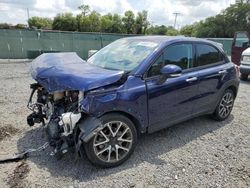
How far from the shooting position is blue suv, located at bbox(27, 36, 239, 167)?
3.19 m

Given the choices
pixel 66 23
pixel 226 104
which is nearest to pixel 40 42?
pixel 226 104

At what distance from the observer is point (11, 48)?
46.9 ft

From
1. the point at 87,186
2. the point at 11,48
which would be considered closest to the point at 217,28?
the point at 11,48

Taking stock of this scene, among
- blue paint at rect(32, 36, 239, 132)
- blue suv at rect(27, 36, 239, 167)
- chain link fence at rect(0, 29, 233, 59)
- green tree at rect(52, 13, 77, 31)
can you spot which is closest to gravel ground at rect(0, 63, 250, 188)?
blue suv at rect(27, 36, 239, 167)

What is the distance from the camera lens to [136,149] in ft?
12.8

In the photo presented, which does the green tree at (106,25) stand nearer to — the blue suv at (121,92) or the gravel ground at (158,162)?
the gravel ground at (158,162)

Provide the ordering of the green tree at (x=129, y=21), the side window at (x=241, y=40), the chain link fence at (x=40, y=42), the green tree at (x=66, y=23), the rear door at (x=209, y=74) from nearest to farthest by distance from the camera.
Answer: the rear door at (x=209, y=74) → the side window at (x=241, y=40) → the chain link fence at (x=40, y=42) → the green tree at (x=129, y=21) → the green tree at (x=66, y=23)

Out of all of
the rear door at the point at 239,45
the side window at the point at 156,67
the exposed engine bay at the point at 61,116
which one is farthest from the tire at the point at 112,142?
the rear door at the point at 239,45

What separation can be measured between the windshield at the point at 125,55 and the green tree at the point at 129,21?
61922mm

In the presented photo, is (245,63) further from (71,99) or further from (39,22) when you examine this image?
(39,22)

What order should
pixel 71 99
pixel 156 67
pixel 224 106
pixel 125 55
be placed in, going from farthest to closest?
pixel 224 106 → pixel 125 55 → pixel 156 67 → pixel 71 99

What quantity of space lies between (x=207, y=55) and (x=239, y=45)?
8.12 m

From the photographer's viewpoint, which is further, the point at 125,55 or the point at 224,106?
the point at 224,106

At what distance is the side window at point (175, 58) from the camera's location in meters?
3.72
